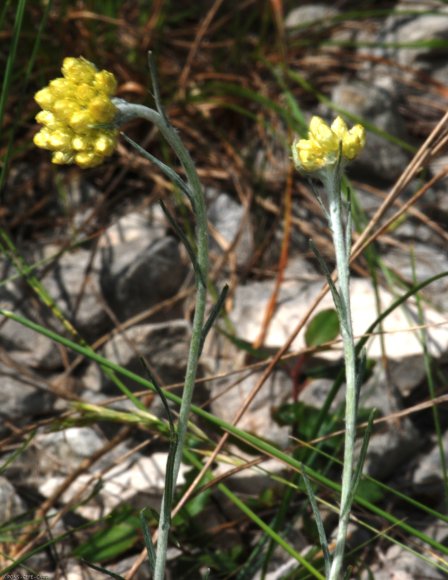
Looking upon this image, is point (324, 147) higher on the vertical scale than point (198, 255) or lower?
higher

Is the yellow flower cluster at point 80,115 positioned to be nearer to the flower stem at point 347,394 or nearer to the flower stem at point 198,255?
the flower stem at point 198,255

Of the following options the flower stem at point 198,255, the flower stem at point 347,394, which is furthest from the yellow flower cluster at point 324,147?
the flower stem at point 198,255

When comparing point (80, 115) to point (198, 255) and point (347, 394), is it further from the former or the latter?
point (347, 394)

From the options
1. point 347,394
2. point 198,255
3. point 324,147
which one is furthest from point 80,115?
point 347,394

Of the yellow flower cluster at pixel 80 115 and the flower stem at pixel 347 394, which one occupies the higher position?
the yellow flower cluster at pixel 80 115

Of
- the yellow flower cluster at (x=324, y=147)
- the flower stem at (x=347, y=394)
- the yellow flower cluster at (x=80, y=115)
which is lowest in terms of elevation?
the flower stem at (x=347, y=394)

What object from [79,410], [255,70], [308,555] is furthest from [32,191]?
[308,555]

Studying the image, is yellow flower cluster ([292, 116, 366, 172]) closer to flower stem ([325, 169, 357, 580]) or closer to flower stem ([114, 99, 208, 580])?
flower stem ([325, 169, 357, 580])
